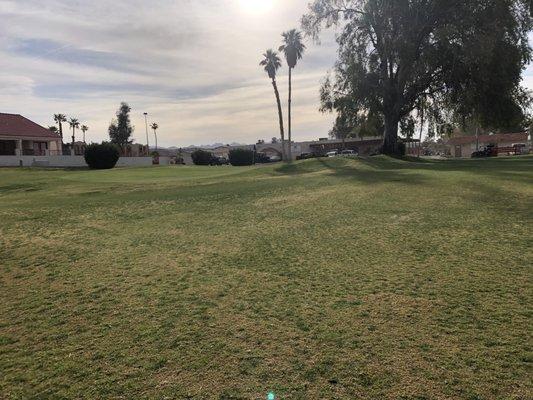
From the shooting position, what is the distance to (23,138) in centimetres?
5194

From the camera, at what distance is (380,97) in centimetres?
3269

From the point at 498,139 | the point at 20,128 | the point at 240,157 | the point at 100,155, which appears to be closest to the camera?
the point at 100,155

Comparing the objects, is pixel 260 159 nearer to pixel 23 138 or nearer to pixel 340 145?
pixel 23 138

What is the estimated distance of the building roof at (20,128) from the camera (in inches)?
1994

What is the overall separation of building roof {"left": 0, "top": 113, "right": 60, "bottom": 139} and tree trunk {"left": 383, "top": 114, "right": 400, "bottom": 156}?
40694mm

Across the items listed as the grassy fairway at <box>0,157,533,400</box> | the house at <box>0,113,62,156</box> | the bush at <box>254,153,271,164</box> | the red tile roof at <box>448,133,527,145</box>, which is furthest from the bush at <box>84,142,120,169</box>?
the red tile roof at <box>448,133,527,145</box>

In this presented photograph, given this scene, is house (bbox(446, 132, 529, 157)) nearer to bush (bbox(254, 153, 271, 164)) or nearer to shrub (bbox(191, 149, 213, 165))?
bush (bbox(254, 153, 271, 164))

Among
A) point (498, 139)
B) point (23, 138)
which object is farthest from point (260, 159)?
point (498, 139)

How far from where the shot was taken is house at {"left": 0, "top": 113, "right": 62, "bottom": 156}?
49656 mm

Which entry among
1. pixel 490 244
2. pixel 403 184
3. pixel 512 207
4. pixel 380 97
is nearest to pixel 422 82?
pixel 380 97

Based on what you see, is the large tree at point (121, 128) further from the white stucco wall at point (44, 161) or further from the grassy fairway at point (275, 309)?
the grassy fairway at point (275, 309)

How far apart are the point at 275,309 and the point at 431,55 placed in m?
28.7

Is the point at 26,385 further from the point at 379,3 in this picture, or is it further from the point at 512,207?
the point at 379,3

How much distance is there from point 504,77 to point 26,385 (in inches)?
1281
